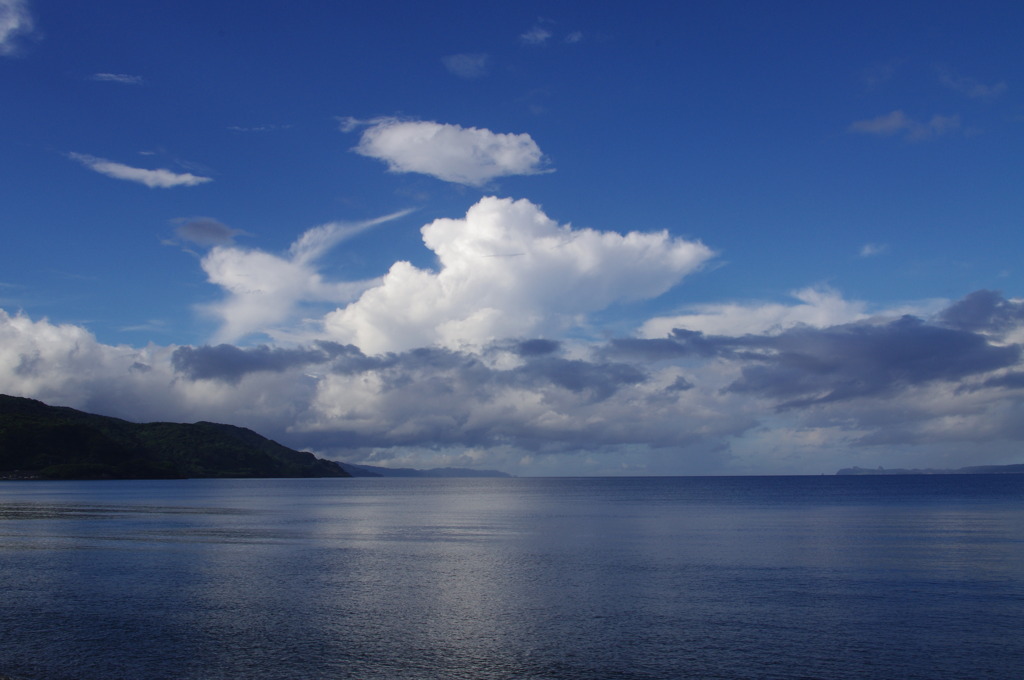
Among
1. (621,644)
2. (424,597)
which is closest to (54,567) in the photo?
(424,597)

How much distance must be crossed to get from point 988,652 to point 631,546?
4173cm

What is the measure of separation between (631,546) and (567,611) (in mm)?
33214

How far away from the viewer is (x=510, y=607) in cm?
4281

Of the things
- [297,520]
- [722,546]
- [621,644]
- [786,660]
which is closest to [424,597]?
[621,644]

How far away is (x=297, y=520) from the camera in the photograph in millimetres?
113750

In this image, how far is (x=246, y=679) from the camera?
96.9 ft

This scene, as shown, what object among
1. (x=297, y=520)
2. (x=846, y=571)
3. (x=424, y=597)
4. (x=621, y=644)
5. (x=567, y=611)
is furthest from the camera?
(x=297, y=520)

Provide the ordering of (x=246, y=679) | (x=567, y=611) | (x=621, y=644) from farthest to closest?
(x=567, y=611) < (x=621, y=644) < (x=246, y=679)

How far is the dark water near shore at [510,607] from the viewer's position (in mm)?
31578

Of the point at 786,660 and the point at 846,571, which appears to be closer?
the point at 786,660

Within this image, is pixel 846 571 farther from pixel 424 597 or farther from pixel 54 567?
pixel 54 567

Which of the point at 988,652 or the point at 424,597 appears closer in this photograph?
the point at 988,652

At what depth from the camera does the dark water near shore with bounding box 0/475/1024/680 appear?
3158 centimetres

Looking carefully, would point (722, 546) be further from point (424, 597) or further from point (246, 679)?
point (246, 679)
